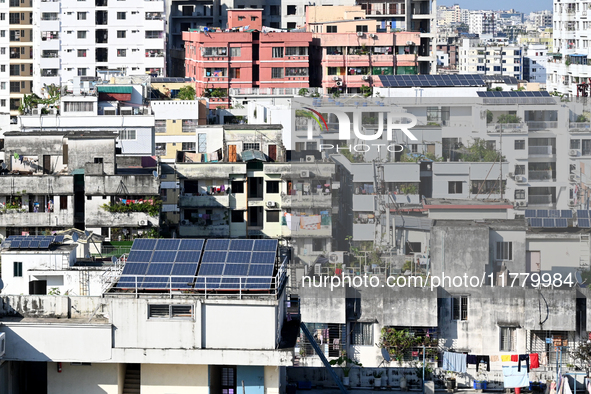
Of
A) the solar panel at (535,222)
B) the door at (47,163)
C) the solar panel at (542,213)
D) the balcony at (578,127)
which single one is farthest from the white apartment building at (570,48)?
the door at (47,163)

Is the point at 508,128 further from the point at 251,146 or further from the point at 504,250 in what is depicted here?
the point at 504,250

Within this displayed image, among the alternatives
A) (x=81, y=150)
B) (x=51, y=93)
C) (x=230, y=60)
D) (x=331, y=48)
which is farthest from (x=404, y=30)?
(x=81, y=150)

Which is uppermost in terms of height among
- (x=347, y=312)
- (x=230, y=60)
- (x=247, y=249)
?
(x=230, y=60)

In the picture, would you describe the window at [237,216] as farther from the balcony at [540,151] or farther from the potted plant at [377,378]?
the potted plant at [377,378]

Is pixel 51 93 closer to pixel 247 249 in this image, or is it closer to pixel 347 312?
pixel 347 312

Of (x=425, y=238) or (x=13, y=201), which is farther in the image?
A: (x=13, y=201)

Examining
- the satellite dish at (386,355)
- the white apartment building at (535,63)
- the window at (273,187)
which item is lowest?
the satellite dish at (386,355)

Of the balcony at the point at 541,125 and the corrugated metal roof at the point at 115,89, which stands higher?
the corrugated metal roof at the point at 115,89

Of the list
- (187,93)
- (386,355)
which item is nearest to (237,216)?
(386,355)
